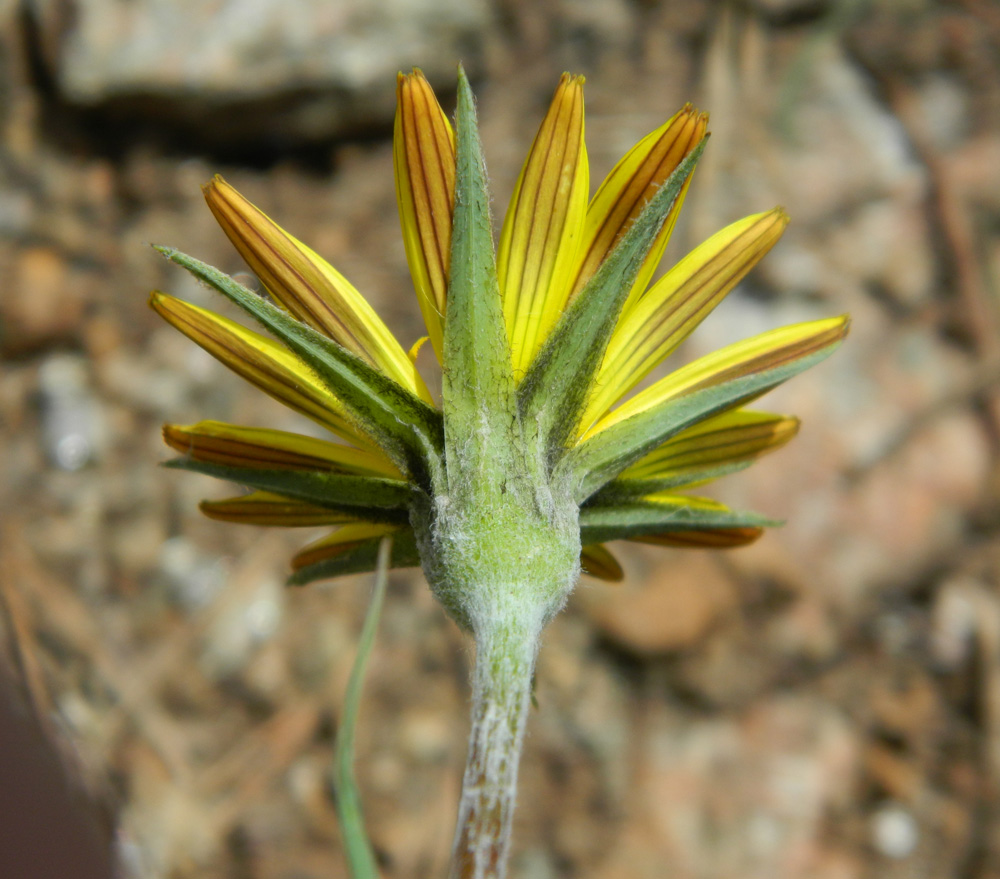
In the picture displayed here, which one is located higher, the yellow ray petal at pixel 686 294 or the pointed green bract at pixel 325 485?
the yellow ray petal at pixel 686 294

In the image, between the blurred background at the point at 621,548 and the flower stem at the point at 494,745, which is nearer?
the flower stem at the point at 494,745

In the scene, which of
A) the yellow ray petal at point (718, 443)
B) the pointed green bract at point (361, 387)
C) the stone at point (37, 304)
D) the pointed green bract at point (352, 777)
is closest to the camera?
the pointed green bract at point (352, 777)

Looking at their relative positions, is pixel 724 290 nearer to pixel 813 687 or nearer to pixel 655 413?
pixel 655 413

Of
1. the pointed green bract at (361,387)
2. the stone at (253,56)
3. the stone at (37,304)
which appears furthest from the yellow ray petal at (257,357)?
the stone at (253,56)

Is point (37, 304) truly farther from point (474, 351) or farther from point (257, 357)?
point (474, 351)

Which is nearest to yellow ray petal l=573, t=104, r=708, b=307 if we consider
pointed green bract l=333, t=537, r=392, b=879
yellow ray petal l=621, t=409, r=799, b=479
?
yellow ray petal l=621, t=409, r=799, b=479

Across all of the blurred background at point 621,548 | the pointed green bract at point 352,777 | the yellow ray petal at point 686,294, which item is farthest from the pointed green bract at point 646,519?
the blurred background at point 621,548

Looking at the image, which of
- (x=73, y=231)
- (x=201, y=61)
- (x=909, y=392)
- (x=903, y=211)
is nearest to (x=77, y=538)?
(x=73, y=231)

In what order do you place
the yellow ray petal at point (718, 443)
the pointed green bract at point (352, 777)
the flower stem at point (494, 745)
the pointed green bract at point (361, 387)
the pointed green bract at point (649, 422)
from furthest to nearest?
the yellow ray petal at point (718, 443) → the pointed green bract at point (649, 422) → the pointed green bract at point (361, 387) → the flower stem at point (494, 745) → the pointed green bract at point (352, 777)

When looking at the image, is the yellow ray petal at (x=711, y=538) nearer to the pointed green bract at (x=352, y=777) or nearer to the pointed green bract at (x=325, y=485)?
the pointed green bract at (x=325, y=485)
